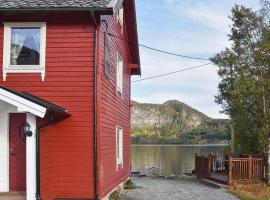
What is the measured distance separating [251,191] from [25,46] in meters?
12.7

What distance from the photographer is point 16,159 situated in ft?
47.9

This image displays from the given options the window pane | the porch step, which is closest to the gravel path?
the porch step

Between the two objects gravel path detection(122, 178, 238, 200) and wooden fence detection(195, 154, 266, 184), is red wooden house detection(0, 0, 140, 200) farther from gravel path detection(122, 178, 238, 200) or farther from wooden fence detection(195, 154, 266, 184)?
wooden fence detection(195, 154, 266, 184)

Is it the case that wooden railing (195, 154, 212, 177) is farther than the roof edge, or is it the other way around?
wooden railing (195, 154, 212, 177)

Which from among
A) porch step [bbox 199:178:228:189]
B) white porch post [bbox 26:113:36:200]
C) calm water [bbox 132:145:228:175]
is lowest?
calm water [bbox 132:145:228:175]

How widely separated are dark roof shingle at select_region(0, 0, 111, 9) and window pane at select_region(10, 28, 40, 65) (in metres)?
0.84

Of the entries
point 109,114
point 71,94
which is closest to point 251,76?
point 109,114

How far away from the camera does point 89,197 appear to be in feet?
49.5

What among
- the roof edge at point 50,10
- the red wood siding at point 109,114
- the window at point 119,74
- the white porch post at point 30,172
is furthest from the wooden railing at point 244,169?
the white porch post at point 30,172

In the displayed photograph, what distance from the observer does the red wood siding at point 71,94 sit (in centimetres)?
1512

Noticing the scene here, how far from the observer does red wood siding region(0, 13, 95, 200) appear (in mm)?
15117

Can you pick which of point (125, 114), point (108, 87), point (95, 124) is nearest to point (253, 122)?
point (125, 114)

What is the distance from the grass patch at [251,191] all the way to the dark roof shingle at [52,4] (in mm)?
10105

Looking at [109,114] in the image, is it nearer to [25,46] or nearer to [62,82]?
[62,82]
